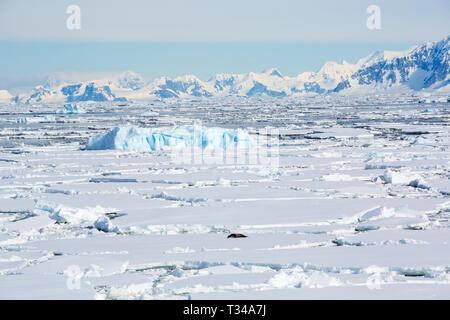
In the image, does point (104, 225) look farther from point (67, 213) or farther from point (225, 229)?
point (225, 229)

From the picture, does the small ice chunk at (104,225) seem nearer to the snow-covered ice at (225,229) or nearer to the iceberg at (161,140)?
the snow-covered ice at (225,229)

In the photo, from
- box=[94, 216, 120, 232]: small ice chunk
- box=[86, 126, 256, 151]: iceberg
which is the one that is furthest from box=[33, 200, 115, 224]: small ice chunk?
box=[86, 126, 256, 151]: iceberg

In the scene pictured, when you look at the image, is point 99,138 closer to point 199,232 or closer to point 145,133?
point 145,133

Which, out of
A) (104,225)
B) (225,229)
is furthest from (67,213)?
(225,229)

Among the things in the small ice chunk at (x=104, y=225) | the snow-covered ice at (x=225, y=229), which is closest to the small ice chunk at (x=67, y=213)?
the snow-covered ice at (x=225, y=229)
